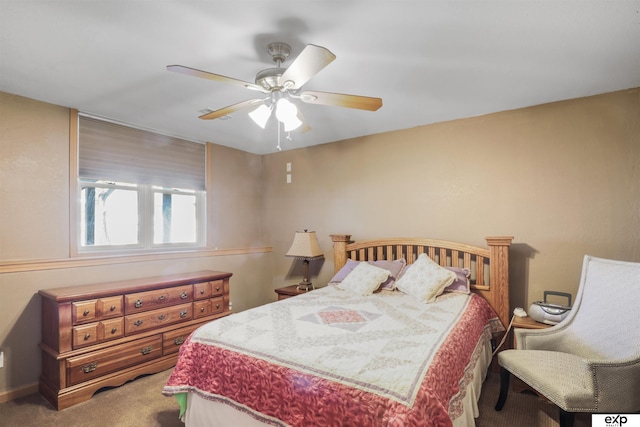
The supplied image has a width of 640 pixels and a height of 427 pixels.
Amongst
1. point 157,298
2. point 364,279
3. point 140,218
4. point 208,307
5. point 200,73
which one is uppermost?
point 200,73

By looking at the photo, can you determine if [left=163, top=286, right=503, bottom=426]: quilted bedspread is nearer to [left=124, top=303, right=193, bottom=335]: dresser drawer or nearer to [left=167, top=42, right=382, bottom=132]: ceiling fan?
[left=124, top=303, right=193, bottom=335]: dresser drawer

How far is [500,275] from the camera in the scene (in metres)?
2.86

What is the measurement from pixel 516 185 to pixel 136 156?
3832 millimetres

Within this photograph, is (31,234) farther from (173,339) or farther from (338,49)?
(338,49)

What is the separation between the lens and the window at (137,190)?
10.1 feet

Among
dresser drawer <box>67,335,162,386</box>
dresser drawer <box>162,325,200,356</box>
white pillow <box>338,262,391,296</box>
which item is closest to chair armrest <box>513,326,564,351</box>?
white pillow <box>338,262,391,296</box>

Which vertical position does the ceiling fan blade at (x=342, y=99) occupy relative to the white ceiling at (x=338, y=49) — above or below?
below

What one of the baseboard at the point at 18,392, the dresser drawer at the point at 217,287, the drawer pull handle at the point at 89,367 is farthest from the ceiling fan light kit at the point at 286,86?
the baseboard at the point at 18,392

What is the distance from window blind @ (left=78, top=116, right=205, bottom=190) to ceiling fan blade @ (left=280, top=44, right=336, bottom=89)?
2.25 m

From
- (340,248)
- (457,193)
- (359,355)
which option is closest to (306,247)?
(340,248)

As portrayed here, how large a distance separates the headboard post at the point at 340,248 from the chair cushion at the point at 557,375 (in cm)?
198

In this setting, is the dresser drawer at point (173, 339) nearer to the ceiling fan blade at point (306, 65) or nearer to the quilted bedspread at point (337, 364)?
the quilted bedspread at point (337, 364)

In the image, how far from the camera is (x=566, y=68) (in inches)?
87.3

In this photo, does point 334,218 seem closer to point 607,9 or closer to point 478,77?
point 478,77
